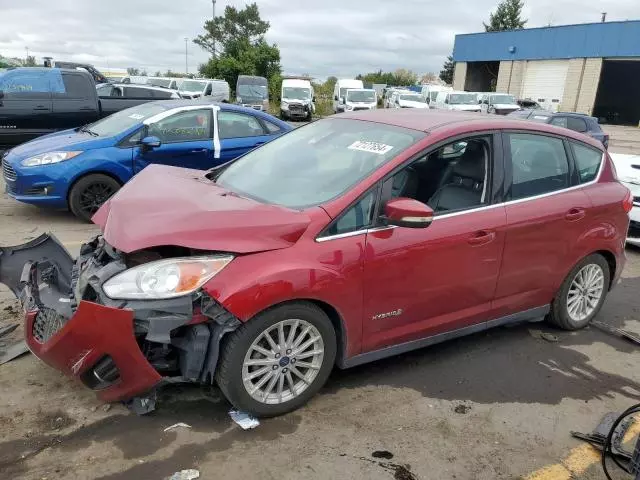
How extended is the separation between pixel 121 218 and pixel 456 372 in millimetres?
2394

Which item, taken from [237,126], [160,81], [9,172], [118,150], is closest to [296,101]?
[160,81]

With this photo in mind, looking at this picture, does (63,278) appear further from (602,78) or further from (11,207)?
(602,78)

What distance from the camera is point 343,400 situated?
133 inches

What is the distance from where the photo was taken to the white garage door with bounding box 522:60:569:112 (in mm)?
40688

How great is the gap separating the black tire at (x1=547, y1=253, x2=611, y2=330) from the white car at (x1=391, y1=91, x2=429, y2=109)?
27.9 metres

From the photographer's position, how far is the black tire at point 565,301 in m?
4.33

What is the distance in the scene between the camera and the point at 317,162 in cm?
364

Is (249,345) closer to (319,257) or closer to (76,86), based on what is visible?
(319,257)

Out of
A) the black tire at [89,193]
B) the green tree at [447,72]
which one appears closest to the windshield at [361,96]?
the black tire at [89,193]

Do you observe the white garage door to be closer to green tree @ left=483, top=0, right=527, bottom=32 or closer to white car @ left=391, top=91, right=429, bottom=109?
white car @ left=391, top=91, right=429, bottom=109

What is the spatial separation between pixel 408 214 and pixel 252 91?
28225mm

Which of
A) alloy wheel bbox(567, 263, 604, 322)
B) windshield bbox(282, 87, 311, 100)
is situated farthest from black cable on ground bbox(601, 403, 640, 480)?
windshield bbox(282, 87, 311, 100)

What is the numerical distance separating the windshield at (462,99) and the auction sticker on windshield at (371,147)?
2766 centimetres

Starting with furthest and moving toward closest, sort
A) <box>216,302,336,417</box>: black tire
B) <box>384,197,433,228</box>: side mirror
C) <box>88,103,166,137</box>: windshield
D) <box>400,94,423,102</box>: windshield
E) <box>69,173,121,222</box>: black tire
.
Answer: <box>400,94,423,102</box>: windshield < <box>88,103,166,137</box>: windshield < <box>69,173,121,222</box>: black tire < <box>384,197,433,228</box>: side mirror < <box>216,302,336,417</box>: black tire
